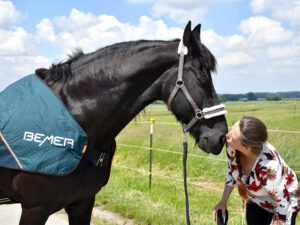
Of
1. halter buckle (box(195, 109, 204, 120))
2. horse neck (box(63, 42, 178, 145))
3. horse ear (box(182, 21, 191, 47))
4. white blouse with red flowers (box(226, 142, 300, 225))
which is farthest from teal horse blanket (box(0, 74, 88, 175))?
white blouse with red flowers (box(226, 142, 300, 225))

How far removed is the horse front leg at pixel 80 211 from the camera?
7.77 ft

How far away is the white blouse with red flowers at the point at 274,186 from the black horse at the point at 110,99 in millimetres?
426

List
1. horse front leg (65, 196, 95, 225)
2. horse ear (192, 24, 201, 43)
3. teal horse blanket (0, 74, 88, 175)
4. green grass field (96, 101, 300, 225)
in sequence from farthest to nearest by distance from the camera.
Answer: green grass field (96, 101, 300, 225) < horse front leg (65, 196, 95, 225) < horse ear (192, 24, 201, 43) < teal horse blanket (0, 74, 88, 175)

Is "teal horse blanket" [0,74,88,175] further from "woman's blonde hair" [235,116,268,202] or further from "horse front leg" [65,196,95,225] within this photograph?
"woman's blonde hair" [235,116,268,202]

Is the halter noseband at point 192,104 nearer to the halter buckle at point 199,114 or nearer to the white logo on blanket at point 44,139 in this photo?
the halter buckle at point 199,114

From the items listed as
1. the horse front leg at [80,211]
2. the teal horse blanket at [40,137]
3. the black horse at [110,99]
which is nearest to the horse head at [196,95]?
the black horse at [110,99]

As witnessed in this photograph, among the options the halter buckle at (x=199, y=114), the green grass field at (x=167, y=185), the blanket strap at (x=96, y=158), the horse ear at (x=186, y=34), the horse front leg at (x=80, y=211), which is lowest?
the green grass field at (x=167, y=185)

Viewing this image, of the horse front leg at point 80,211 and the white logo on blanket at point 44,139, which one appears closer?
the white logo on blanket at point 44,139

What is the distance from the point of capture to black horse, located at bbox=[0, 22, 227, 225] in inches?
79.4

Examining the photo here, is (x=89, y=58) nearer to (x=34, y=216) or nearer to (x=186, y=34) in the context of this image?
(x=186, y=34)

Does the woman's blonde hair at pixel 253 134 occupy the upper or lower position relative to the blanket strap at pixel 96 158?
upper

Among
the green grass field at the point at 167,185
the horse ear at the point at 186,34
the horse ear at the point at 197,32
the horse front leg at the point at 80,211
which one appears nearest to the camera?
the horse ear at the point at 186,34

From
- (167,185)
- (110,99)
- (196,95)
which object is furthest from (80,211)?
(167,185)

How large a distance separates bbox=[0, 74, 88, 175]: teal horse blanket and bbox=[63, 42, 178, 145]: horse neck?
0.11 metres
